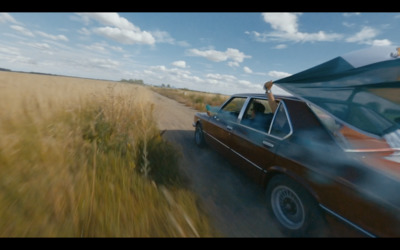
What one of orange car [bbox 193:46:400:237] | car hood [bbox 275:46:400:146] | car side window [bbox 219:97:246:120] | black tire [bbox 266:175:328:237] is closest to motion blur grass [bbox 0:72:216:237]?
black tire [bbox 266:175:328:237]

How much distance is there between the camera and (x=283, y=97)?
2602mm

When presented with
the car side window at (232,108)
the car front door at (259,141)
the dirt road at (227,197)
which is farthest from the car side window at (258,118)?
the dirt road at (227,197)

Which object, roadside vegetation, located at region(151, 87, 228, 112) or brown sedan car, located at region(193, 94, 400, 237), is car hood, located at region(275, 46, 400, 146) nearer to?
brown sedan car, located at region(193, 94, 400, 237)

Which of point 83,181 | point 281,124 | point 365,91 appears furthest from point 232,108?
point 83,181

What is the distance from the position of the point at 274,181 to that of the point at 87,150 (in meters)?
2.84

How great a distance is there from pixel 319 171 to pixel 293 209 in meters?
0.68

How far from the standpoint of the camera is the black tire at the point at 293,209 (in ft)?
5.96

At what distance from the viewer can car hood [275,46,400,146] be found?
2006mm

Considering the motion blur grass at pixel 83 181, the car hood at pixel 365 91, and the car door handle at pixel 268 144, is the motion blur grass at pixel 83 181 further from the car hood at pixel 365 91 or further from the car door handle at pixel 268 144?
the car hood at pixel 365 91

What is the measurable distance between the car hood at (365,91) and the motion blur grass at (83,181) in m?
2.25

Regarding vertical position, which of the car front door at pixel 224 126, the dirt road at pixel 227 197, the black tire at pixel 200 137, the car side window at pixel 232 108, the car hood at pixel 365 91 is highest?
the car hood at pixel 365 91

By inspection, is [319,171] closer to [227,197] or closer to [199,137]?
[227,197]

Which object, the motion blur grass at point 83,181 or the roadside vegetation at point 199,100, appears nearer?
the motion blur grass at point 83,181
